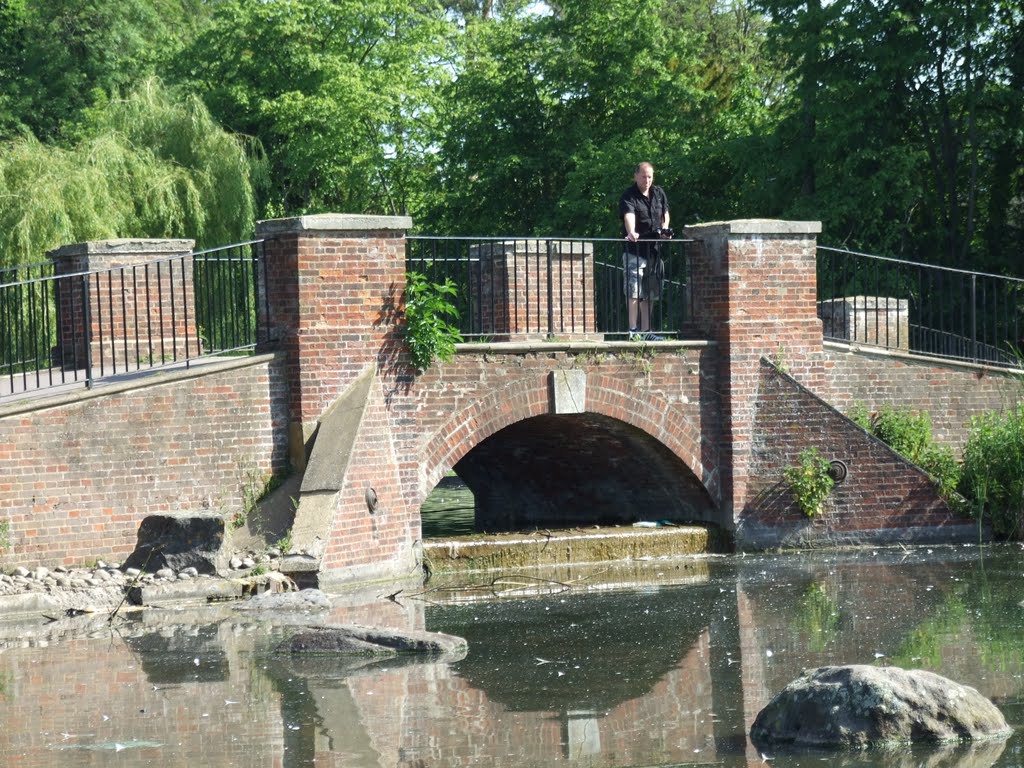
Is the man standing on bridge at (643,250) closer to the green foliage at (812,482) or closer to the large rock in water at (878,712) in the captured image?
the green foliage at (812,482)

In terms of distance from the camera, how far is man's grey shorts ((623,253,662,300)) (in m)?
14.9

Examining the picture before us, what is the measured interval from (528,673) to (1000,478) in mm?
7462

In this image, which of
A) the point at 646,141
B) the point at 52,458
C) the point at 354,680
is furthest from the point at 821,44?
the point at 354,680

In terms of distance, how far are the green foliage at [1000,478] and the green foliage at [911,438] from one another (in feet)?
0.91

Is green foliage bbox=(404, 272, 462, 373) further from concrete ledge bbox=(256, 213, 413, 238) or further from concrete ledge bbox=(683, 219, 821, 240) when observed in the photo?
concrete ledge bbox=(683, 219, 821, 240)

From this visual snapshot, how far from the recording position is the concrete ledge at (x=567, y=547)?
44.9ft

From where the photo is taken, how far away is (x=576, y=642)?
1009cm

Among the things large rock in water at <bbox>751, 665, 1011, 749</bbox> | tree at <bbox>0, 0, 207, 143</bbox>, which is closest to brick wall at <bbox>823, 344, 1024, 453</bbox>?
large rock in water at <bbox>751, 665, 1011, 749</bbox>

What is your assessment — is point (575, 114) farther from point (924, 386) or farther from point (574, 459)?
point (924, 386)

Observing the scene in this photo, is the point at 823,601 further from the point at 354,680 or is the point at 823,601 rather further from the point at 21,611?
the point at 21,611

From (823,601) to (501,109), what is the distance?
688 inches

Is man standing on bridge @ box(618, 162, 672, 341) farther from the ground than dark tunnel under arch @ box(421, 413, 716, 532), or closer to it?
farther from the ground

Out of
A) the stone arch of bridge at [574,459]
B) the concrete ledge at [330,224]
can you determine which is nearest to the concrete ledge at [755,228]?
the stone arch of bridge at [574,459]

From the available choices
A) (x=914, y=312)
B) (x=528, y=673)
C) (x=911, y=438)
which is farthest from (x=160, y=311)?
(x=914, y=312)
